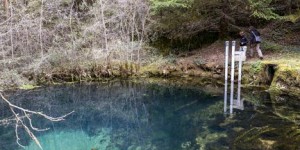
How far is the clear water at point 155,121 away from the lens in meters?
7.99

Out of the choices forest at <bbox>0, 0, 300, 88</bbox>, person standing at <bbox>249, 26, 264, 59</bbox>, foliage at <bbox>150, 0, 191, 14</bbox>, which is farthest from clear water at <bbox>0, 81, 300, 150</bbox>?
foliage at <bbox>150, 0, 191, 14</bbox>

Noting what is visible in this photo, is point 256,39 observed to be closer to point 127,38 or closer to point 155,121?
point 155,121

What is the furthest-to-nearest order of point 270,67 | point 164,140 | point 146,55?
1. point 146,55
2. point 270,67
3. point 164,140

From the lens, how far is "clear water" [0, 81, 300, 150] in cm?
799

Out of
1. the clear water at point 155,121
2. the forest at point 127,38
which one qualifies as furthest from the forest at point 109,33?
the clear water at point 155,121

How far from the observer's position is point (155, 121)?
→ 10383 mm

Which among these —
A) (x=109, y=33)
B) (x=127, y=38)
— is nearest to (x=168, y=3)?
(x=127, y=38)

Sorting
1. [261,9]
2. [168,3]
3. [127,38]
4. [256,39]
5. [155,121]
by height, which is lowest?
[155,121]

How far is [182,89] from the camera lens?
550 inches

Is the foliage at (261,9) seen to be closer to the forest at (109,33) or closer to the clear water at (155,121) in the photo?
the forest at (109,33)

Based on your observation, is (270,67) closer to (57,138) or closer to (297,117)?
(297,117)

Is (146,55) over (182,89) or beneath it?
over

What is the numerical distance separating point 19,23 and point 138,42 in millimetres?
6382

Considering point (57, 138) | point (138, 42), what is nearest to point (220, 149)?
point (57, 138)
